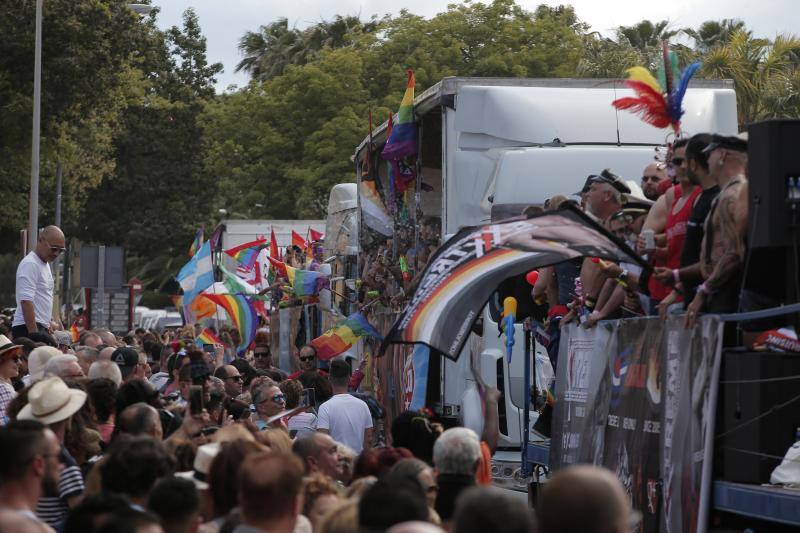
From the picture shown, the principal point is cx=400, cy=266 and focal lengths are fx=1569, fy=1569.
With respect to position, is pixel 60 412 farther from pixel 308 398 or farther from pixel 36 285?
pixel 36 285

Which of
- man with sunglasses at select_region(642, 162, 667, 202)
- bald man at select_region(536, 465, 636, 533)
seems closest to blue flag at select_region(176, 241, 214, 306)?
man with sunglasses at select_region(642, 162, 667, 202)

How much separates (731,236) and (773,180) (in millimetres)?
470

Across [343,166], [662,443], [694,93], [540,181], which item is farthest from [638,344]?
[343,166]

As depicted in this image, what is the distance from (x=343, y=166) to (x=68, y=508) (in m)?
42.3

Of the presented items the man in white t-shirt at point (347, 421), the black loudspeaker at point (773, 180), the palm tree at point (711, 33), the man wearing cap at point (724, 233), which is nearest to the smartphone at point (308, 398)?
the man in white t-shirt at point (347, 421)

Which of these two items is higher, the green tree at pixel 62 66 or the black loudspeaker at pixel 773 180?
the green tree at pixel 62 66

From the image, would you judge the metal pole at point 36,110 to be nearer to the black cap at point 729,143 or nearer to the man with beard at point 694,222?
the man with beard at point 694,222

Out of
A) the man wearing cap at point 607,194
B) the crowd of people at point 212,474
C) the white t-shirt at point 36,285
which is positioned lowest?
the crowd of people at point 212,474

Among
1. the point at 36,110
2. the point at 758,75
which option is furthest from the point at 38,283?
the point at 758,75

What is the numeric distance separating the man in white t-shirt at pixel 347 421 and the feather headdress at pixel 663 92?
4.50 metres

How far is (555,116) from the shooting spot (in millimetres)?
14055

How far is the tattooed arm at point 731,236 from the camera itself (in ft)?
26.1

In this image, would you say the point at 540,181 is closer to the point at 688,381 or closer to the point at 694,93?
the point at 694,93

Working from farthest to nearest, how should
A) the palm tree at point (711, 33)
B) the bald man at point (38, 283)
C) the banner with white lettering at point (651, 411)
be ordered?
the palm tree at point (711, 33) → the bald man at point (38, 283) → the banner with white lettering at point (651, 411)
